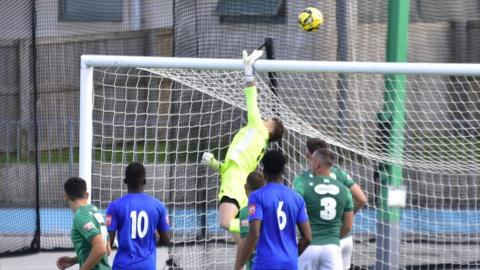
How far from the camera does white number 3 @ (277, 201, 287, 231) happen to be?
6359 millimetres

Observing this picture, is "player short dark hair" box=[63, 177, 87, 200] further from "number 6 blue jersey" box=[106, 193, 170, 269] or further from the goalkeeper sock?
the goalkeeper sock

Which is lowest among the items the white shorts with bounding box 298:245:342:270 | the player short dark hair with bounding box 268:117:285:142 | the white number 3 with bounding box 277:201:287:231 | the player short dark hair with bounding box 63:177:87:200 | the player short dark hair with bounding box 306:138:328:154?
the white shorts with bounding box 298:245:342:270

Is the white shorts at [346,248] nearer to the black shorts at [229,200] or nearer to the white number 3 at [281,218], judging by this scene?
the black shorts at [229,200]

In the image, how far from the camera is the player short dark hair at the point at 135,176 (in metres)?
6.43

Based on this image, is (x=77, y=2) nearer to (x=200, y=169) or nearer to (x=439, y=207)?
(x=200, y=169)

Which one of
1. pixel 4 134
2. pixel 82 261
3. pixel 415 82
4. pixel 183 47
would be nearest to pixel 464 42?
pixel 415 82

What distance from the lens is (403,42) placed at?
8531 millimetres

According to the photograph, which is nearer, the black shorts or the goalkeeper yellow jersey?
A: the goalkeeper yellow jersey

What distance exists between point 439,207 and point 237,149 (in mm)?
4252

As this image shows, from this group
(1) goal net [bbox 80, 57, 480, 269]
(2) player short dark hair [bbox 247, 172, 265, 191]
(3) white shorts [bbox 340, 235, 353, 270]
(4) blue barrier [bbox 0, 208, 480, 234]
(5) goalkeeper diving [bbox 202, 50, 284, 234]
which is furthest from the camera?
(4) blue barrier [bbox 0, 208, 480, 234]

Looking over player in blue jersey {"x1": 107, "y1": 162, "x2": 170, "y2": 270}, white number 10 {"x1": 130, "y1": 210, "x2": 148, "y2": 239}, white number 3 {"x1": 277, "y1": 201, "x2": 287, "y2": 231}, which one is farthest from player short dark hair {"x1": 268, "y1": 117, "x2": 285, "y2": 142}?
white number 10 {"x1": 130, "y1": 210, "x2": 148, "y2": 239}

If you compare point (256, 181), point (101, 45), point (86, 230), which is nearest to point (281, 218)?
point (256, 181)

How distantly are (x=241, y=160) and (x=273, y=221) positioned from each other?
4.40 feet

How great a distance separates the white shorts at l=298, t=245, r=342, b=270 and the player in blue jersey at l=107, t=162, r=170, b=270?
135cm
